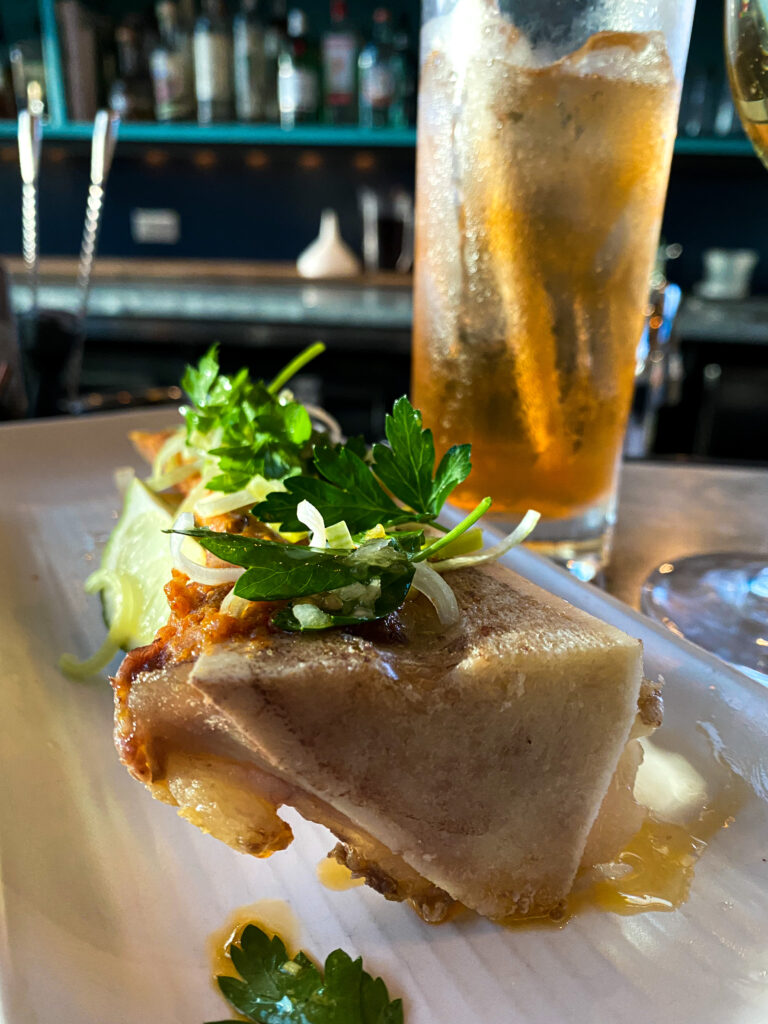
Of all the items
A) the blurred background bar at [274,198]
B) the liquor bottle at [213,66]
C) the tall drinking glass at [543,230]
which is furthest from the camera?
the liquor bottle at [213,66]

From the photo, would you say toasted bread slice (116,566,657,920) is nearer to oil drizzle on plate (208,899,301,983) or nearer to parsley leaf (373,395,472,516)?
oil drizzle on plate (208,899,301,983)

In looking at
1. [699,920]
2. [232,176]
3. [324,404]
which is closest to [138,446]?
[699,920]

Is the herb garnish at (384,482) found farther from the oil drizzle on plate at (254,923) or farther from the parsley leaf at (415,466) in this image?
the oil drizzle on plate at (254,923)

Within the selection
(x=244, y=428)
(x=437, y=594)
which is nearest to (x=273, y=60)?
(x=244, y=428)

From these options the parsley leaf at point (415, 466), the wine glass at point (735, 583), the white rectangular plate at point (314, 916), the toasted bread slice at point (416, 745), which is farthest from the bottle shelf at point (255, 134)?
the toasted bread slice at point (416, 745)

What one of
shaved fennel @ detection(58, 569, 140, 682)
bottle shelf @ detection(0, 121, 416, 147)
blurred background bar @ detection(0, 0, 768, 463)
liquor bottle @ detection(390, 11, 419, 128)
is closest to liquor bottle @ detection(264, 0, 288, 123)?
blurred background bar @ detection(0, 0, 768, 463)

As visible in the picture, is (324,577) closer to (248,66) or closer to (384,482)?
(384,482)

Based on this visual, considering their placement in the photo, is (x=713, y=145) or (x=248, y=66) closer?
(x=713, y=145)
